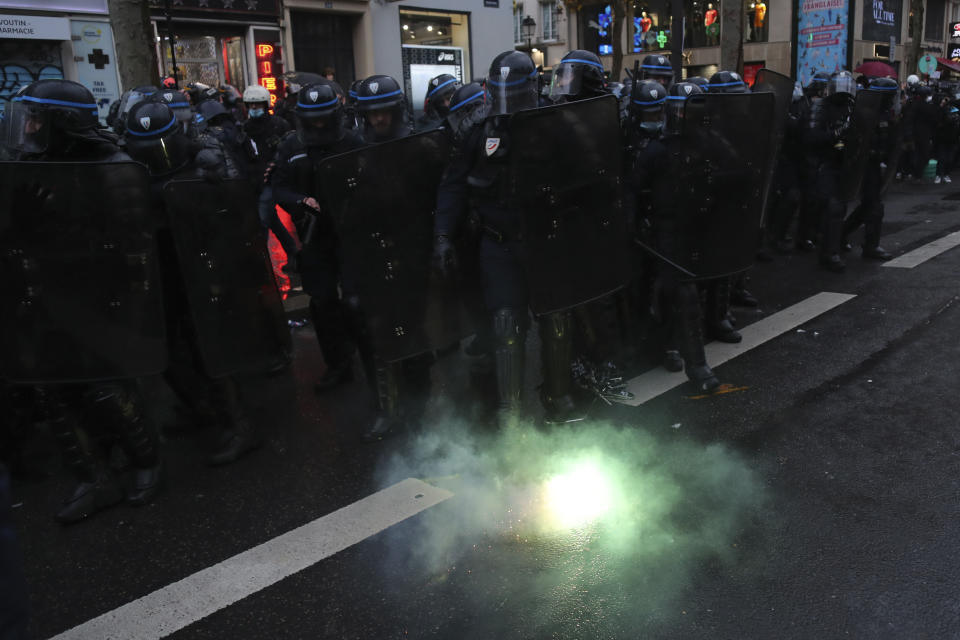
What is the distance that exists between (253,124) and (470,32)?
1217cm

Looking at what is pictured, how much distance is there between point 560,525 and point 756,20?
120ft

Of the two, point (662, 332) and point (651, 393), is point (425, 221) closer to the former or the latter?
point (651, 393)

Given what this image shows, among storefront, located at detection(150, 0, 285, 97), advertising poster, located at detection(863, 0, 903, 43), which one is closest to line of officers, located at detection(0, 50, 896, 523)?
storefront, located at detection(150, 0, 285, 97)

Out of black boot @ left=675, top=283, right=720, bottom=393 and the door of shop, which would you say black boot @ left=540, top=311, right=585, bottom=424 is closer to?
black boot @ left=675, top=283, right=720, bottom=393

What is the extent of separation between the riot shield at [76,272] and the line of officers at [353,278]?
149 millimetres

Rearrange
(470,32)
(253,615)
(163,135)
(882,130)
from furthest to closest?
(470,32)
(882,130)
(163,135)
(253,615)

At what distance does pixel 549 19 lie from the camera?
43.7 metres

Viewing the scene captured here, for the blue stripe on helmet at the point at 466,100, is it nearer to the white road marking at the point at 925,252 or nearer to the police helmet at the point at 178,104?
the police helmet at the point at 178,104

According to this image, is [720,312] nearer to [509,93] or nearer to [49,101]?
[509,93]

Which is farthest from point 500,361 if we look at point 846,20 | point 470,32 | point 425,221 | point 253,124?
point 846,20

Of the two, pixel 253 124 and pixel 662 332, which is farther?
pixel 253 124

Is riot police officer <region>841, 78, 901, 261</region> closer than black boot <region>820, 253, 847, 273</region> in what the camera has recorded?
Yes

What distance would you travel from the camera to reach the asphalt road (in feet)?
8.18

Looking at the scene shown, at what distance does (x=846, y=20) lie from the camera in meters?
33.3
